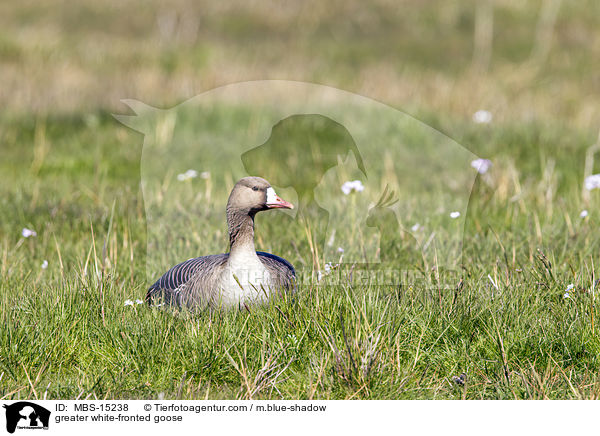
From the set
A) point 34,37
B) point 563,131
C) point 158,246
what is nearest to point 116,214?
point 158,246

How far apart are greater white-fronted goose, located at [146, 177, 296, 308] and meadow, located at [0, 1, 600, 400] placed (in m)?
0.12

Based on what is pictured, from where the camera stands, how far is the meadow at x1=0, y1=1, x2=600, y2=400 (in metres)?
→ 3.54

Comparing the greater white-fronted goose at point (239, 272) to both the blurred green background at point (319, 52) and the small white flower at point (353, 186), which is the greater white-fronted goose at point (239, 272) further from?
the blurred green background at point (319, 52)

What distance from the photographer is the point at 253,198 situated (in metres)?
3.93

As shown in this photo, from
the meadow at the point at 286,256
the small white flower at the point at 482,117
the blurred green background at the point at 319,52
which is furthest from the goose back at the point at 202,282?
the blurred green background at the point at 319,52

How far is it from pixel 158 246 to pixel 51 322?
1.43 meters

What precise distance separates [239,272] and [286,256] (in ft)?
4.49

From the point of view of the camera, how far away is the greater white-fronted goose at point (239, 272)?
3852 millimetres

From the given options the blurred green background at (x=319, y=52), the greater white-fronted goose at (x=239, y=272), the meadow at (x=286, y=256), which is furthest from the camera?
the blurred green background at (x=319, y=52)

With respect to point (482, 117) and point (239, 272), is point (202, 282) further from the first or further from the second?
point (482, 117)

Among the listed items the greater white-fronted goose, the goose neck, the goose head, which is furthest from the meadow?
the goose head

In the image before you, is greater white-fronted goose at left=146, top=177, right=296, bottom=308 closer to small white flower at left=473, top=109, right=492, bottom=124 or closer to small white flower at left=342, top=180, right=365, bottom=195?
small white flower at left=342, top=180, right=365, bottom=195

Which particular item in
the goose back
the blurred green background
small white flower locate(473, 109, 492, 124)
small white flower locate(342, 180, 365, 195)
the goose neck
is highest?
the blurred green background

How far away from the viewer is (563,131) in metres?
10.3
